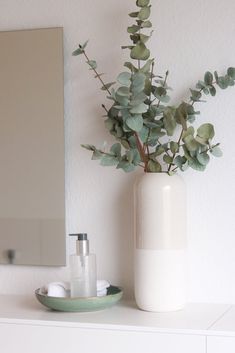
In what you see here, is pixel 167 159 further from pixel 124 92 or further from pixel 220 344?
pixel 220 344

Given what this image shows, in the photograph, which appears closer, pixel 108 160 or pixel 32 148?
pixel 108 160

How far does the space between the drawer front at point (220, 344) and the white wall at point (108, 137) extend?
0.85 feet

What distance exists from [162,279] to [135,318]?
0.10 meters

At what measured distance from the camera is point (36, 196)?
161 centimetres

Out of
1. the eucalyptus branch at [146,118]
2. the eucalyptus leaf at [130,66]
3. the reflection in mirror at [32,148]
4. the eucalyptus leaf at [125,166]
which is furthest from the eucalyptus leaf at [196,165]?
the reflection in mirror at [32,148]

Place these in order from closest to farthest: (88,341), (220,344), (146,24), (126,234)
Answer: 1. (220,344)
2. (88,341)
3. (146,24)
4. (126,234)

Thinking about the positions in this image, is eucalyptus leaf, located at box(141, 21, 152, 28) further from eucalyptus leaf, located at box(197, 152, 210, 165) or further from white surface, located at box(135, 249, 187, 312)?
white surface, located at box(135, 249, 187, 312)

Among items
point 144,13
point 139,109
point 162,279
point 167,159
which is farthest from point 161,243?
point 144,13

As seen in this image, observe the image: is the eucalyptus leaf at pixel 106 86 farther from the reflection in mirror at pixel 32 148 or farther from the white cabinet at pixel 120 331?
the white cabinet at pixel 120 331

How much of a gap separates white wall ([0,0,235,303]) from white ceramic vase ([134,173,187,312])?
0.10 meters

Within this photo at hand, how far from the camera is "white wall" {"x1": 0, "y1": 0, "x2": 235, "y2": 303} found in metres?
1.48

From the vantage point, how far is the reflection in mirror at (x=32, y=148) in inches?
62.5

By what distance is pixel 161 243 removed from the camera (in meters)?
1.38

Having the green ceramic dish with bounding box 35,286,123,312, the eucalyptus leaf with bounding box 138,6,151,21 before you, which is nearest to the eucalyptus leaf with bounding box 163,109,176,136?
the eucalyptus leaf with bounding box 138,6,151,21
